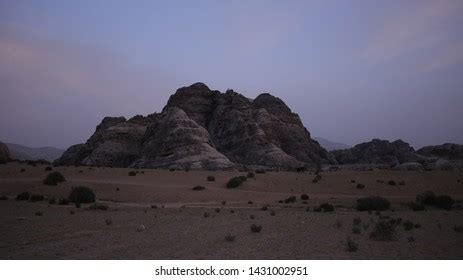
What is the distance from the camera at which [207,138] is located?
6631 centimetres

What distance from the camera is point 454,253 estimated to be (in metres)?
12.0

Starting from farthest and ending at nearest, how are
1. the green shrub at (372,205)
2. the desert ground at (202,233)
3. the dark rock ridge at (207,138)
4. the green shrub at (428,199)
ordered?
the dark rock ridge at (207,138) → the green shrub at (428,199) → the green shrub at (372,205) → the desert ground at (202,233)

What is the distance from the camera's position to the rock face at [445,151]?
81.2 metres

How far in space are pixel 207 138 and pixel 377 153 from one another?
42.4 metres

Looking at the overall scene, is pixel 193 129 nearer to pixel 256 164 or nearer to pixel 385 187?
pixel 256 164

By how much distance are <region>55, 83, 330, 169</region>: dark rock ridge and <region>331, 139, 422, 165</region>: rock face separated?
790 cm

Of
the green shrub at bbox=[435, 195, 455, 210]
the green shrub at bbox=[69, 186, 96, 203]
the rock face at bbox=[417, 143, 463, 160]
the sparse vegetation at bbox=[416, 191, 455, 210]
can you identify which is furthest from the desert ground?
the rock face at bbox=[417, 143, 463, 160]

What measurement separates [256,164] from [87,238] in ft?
191

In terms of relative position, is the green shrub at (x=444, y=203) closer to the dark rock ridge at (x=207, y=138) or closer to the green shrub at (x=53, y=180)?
the green shrub at (x=53, y=180)

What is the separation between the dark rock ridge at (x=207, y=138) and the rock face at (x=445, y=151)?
21552 millimetres

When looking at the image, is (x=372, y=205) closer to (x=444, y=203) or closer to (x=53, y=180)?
(x=444, y=203)

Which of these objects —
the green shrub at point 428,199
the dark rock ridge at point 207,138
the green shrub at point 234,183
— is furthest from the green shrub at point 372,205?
the dark rock ridge at point 207,138

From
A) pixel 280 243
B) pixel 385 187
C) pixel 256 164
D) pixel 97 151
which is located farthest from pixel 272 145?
pixel 280 243

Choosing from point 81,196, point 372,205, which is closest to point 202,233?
point 372,205
